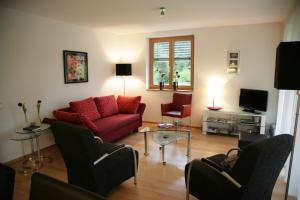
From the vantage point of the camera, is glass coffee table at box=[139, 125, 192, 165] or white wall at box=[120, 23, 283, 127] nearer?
glass coffee table at box=[139, 125, 192, 165]

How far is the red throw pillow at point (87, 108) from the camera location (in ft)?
13.5

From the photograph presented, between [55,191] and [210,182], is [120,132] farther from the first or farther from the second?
[55,191]

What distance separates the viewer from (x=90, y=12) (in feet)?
11.9

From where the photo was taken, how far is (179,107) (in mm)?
5395

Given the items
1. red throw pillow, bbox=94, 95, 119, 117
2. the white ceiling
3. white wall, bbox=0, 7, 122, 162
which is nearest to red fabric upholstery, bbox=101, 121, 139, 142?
red throw pillow, bbox=94, 95, 119, 117

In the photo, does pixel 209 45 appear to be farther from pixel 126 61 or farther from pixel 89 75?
pixel 89 75

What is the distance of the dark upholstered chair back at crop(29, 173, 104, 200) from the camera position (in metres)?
1.04

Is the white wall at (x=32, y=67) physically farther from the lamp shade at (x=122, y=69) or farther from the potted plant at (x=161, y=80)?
the potted plant at (x=161, y=80)


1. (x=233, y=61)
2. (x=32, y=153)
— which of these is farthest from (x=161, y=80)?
(x=32, y=153)

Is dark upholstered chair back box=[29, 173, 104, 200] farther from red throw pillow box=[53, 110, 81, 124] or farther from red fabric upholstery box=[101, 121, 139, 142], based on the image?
red fabric upholstery box=[101, 121, 139, 142]

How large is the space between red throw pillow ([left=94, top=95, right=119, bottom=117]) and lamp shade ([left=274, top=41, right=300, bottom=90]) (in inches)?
142

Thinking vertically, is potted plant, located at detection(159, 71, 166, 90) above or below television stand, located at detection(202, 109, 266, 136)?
above

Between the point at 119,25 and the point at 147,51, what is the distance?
1.37 metres

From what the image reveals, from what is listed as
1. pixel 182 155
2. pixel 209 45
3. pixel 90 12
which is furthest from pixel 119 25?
pixel 182 155
